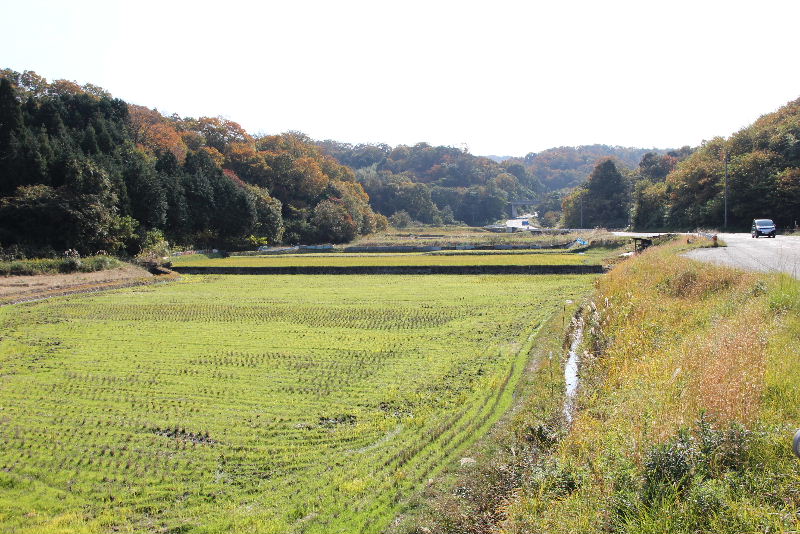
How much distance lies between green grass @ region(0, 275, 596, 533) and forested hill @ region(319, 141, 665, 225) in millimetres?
73807

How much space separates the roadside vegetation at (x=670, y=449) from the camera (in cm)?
419

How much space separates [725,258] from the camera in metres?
16.0

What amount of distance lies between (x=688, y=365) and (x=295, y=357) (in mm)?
7082

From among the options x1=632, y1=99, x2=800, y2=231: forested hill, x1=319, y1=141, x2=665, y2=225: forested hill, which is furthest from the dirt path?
x1=319, y1=141, x2=665, y2=225: forested hill

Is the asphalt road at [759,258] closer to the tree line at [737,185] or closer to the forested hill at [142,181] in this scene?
the tree line at [737,185]

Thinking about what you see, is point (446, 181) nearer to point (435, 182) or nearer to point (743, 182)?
point (435, 182)

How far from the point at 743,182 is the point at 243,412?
38698mm

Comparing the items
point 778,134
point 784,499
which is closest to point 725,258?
point 784,499

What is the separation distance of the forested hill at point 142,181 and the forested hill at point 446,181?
54.9 feet

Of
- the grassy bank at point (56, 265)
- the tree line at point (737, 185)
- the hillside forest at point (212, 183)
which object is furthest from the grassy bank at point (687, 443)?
the tree line at point (737, 185)

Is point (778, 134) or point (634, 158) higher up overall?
point (634, 158)

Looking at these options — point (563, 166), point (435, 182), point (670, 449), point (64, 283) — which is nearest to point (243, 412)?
point (670, 449)

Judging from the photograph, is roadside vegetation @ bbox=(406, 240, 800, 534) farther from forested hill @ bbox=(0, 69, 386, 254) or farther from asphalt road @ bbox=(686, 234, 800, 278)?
forested hill @ bbox=(0, 69, 386, 254)

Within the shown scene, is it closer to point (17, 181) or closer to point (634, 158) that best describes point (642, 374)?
point (17, 181)
